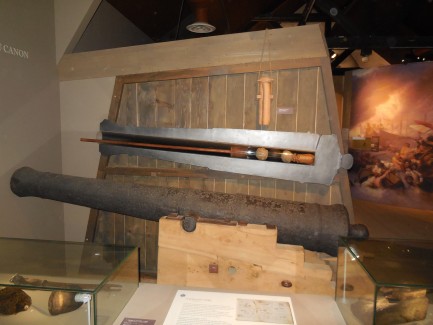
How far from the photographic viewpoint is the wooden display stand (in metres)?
1.71

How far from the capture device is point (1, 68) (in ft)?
7.92

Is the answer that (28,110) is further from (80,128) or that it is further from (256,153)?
(256,153)

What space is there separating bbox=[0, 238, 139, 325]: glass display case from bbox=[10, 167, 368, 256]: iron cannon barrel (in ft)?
1.29

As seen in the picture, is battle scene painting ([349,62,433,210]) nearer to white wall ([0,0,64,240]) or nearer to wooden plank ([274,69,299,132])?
wooden plank ([274,69,299,132])

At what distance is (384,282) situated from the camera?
1151mm

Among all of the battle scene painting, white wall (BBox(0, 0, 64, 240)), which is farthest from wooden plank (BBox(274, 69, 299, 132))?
white wall (BBox(0, 0, 64, 240))

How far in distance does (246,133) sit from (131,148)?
1044mm

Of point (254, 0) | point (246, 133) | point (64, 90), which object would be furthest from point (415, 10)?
point (64, 90)

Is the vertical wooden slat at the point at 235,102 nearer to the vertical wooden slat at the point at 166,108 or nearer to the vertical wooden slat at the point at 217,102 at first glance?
the vertical wooden slat at the point at 217,102

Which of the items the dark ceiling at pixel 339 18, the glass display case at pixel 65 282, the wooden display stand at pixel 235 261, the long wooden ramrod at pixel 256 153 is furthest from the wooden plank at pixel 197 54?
the glass display case at pixel 65 282

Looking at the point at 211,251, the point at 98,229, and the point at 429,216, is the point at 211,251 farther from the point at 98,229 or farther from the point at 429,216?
the point at 429,216

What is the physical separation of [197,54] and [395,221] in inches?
114

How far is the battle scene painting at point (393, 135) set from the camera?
11.1 feet

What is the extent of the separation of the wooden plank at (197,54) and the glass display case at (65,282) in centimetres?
162
